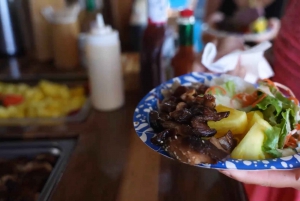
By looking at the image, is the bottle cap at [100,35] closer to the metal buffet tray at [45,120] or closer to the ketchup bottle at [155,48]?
the ketchup bottle at [155,48]

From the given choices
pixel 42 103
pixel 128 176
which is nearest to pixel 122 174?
pixel 128 176

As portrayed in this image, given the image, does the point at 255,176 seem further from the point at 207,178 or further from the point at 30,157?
the point at 30,157

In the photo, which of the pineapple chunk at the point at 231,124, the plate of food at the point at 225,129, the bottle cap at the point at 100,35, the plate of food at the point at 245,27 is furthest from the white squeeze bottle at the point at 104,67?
the plate of food at the point at 245,27

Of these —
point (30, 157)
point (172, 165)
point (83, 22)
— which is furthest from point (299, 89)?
point (83, 22)

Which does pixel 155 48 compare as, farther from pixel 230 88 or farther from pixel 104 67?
pixel 230 88

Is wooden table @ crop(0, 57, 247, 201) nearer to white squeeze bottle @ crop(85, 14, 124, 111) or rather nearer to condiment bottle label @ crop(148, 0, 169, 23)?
white squeeze bottle @ crop(85, 14, 124, 111)

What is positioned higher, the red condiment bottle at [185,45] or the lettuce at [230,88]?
the red condiment bottle at [185,45]
